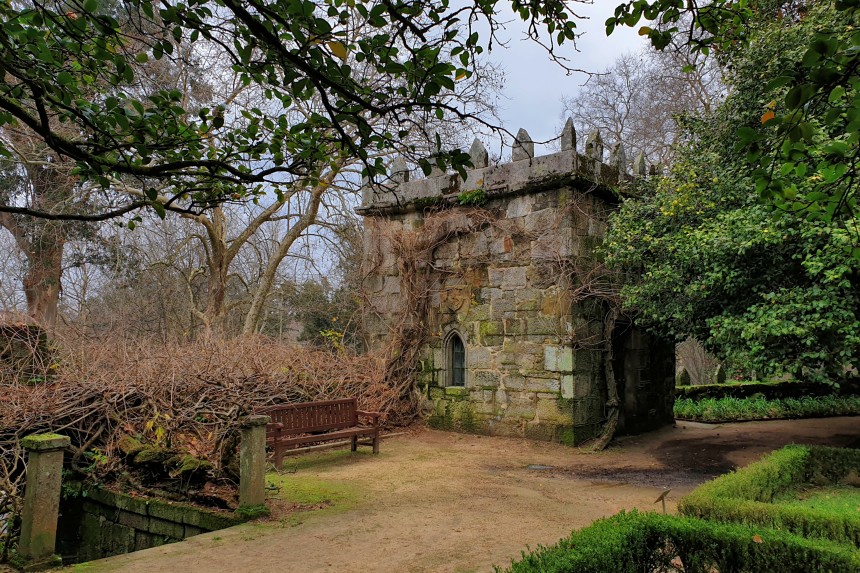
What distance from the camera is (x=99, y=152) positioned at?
3422mm

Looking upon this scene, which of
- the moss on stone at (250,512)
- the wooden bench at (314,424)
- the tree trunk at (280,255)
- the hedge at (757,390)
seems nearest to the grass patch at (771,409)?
the hedge at (757,390)

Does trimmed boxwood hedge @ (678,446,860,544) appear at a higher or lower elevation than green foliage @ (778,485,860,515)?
higher

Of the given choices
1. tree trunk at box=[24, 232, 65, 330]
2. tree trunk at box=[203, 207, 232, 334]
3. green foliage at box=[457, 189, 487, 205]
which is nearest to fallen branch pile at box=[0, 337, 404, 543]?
green foliage at box=[457, 189, 487, 205]

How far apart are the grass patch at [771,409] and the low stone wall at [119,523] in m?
→ 11.5

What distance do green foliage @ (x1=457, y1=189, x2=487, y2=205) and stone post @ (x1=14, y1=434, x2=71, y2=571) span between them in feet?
25.1

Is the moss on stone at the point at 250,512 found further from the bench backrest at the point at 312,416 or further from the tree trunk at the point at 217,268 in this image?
the tree trunk at the point at 217,268

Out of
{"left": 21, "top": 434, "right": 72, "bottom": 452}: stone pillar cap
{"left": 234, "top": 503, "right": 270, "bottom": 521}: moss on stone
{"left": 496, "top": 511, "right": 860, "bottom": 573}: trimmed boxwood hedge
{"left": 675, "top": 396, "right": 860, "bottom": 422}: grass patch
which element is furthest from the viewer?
{"left": 675, "top": 396, "right": 860, "bottom": 422}: grass patch

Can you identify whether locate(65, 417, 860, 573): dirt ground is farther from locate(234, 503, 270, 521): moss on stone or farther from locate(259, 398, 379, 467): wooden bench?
locate(259, 398, 379, 467): wooden bench

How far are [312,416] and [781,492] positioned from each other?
19.1 ft

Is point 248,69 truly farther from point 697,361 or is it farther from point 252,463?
point 697,361

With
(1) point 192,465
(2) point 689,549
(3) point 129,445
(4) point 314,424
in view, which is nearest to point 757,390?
(4) point 314,424

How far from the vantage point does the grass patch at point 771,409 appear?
45.5 feet

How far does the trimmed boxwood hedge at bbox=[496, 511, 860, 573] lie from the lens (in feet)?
12.0

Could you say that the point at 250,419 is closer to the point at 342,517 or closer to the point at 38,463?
the point at 342,517
